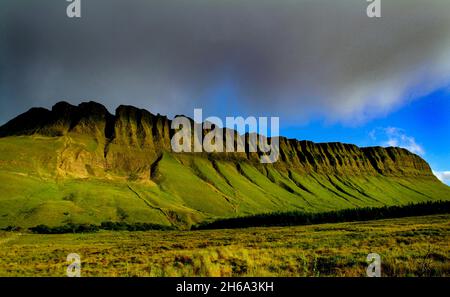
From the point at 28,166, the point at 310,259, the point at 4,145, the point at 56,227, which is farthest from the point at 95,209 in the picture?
the point at 310,259

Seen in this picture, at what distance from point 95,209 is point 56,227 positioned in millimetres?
35458

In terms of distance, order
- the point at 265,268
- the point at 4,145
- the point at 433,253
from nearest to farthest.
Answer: the point at 265,268 → the point at 433,253 → the point at 4,145

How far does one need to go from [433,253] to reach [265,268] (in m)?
10.2

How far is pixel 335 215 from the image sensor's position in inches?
4631

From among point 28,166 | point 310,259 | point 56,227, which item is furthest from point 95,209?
point 310,259

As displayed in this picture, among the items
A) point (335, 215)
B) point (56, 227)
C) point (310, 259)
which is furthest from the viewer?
point (335, 215)

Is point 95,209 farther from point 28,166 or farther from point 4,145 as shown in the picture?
point 4,145

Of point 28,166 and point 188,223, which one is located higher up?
point 28,166
